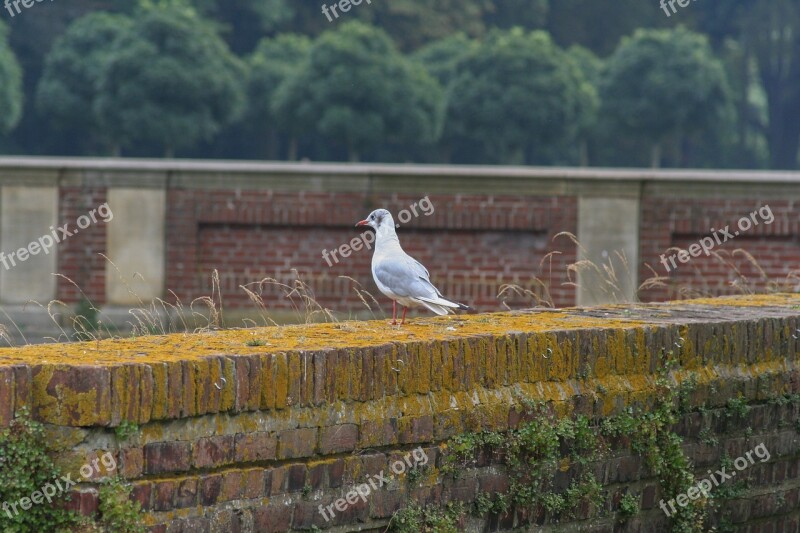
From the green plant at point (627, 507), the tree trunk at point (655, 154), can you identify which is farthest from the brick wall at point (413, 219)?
the tree trunk at point (655, 154)

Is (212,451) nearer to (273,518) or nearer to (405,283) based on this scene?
(273,518)

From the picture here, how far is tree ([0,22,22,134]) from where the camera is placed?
47844mm

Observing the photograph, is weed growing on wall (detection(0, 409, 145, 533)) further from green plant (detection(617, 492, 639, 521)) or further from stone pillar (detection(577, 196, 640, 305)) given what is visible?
stone pillar (detection(577, 196, 640, 305))

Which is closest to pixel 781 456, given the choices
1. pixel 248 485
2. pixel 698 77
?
pixel 248 485

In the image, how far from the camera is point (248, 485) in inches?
155

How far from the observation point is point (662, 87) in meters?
61.4

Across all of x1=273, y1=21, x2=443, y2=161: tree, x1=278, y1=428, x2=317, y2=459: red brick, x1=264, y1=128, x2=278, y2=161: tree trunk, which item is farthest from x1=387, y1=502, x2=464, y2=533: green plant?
x1=264, y1=128, x2=278, y2=161: tree trunk

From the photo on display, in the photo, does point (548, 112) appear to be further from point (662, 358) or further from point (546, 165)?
point (662, 358)

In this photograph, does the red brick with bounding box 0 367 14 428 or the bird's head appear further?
the bird's head

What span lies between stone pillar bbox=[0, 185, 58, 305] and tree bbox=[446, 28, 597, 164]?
142ft

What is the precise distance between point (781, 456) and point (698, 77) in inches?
2269

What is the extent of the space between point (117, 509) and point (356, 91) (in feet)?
159
